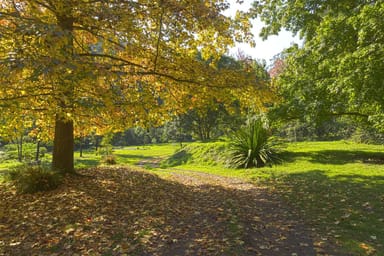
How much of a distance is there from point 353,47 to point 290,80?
3405 millimetres

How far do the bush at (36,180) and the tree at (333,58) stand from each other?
7.42 meters

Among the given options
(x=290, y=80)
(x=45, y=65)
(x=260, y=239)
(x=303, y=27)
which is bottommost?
(x=260, y=239)

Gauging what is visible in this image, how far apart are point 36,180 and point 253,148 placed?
9.42 meters

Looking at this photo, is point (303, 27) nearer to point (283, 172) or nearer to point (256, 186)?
point (283, 172)

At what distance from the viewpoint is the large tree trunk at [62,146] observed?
8.02m

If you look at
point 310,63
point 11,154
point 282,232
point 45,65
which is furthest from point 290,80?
point 11,154

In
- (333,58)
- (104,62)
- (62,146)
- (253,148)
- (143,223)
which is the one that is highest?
(333,58)

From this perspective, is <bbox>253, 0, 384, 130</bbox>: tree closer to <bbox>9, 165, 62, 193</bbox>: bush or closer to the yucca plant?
the yucca plant

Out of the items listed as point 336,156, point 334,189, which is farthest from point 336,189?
point 336,156

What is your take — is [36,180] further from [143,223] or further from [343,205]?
[343,205]

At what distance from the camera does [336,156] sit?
42.9ft

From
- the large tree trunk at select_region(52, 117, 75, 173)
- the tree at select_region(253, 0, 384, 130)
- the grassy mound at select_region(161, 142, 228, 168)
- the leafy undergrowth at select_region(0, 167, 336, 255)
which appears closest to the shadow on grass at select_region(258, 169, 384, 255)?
the leafy undergrowth at select_region(0, 167, 336, 255)

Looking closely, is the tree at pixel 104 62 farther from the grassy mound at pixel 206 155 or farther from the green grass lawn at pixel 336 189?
the grassy mound at pixel 206 155

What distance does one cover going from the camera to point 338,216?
535cm
